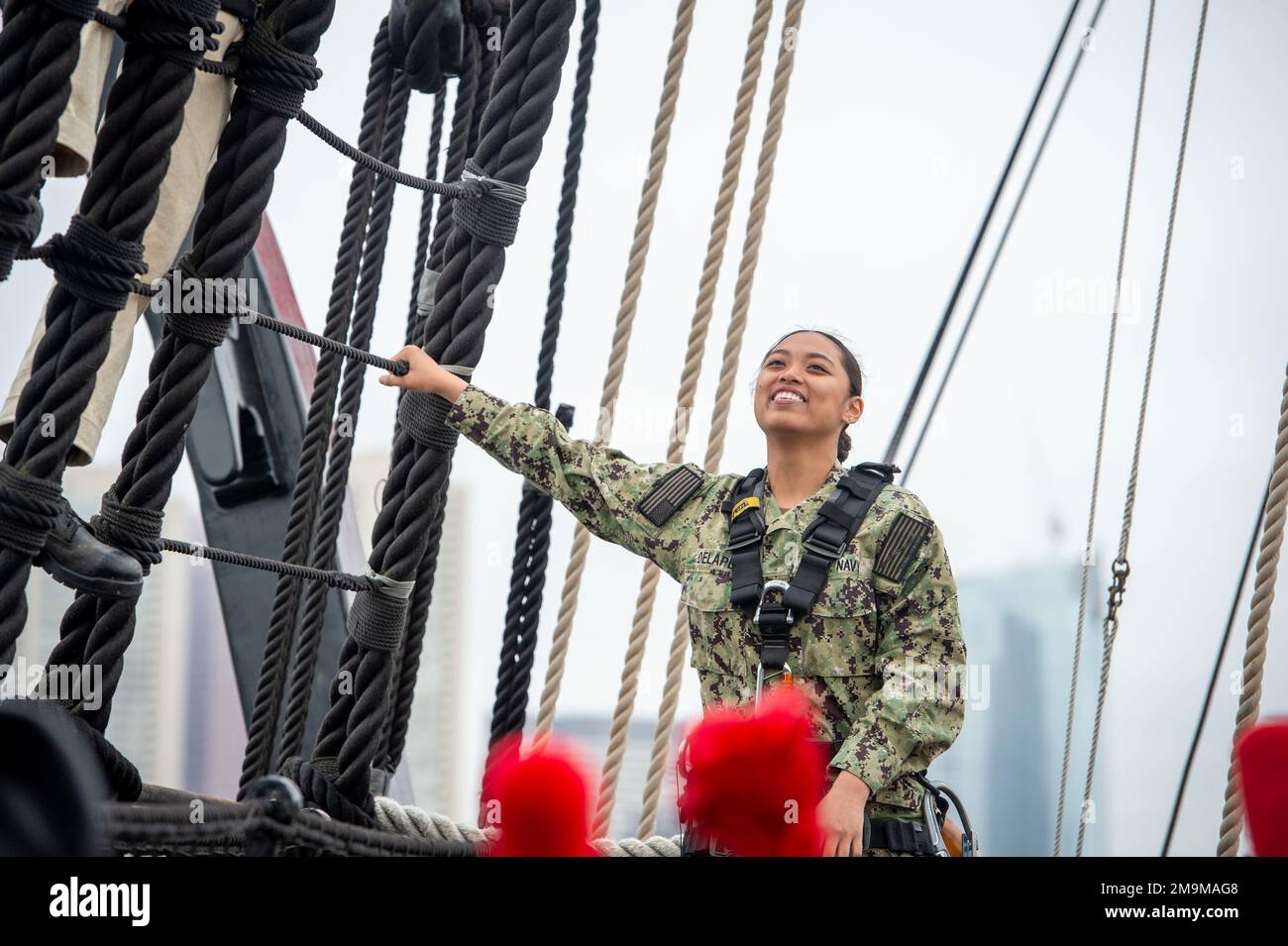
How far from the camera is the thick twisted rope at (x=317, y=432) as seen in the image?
7.57 feet

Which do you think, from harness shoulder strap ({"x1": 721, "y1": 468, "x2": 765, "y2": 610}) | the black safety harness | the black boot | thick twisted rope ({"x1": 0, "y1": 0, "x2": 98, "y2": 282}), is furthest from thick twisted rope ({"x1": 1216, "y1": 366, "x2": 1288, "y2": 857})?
thick twisted rope ({"x1": 0, "y1": 0, "x2": 98, "y2": 282})

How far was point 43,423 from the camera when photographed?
1.22m

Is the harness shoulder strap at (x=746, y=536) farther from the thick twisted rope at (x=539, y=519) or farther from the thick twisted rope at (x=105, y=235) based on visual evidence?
the thick twisted rope at (x=105, y=235)

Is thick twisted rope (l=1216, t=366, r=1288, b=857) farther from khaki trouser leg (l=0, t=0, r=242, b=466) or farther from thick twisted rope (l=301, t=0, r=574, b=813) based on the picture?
khaki trouser leg (l=0, t=0, r=242, b=466)

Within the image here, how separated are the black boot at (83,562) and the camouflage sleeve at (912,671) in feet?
2.58

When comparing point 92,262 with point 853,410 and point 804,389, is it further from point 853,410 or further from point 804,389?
point 853,410

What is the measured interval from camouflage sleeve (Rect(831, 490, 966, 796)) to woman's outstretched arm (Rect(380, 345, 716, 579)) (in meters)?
0.29

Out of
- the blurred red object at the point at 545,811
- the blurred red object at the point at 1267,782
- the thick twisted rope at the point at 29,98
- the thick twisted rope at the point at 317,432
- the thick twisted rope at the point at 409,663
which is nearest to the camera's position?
the blurred red object at the point at 1267,782

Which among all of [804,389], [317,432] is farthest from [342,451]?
[804,389]

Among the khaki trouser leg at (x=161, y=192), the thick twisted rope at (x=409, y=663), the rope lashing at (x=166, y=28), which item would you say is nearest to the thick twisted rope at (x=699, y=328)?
the thick twisted rope at (x=409, y=663)

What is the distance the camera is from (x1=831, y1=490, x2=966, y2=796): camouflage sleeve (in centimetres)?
153

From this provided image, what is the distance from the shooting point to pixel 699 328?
88.7 inches
